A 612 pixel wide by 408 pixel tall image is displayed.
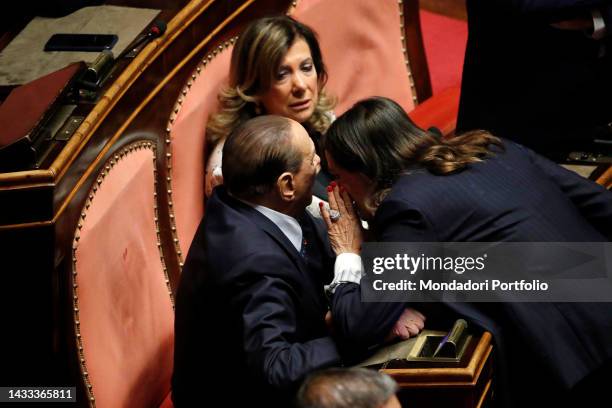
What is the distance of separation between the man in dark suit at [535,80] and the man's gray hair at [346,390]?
55.8 inches

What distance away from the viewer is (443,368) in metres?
2.16

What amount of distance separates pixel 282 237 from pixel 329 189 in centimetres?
28

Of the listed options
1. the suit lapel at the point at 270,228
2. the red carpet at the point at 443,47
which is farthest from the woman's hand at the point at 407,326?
the red carpet at the point at 443,47

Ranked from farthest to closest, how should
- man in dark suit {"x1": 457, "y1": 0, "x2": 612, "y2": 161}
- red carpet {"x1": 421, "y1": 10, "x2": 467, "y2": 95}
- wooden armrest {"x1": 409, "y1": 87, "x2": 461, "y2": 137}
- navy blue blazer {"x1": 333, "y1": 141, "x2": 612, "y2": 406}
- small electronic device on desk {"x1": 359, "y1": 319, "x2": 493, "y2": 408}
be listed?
red carpet {"x1": 421, "y1": 10, "x2": 467, "y2": 95} < wooden armrest {"x1": 409, "y1": 87, "x2": 461, "y2": 137} < man in dark suit {"x1": 457, "y1": 0, "x2": 612, "y2": 161} < navy blue blazer {"x1": 333, "y1": 141, "x2": 612, "y2": 406} < small electronic device on desk {"x1": 359, "y1": 319, "x2": 493, "y2": 408}

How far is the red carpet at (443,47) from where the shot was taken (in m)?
4.55

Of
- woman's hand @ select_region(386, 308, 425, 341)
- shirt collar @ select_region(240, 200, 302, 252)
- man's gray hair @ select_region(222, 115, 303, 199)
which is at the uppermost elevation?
man's gray hair @ select_region(222, 115, 303, 199)

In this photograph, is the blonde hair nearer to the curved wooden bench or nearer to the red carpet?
the curved wooden bench

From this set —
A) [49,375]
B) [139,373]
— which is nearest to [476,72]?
[139,373]

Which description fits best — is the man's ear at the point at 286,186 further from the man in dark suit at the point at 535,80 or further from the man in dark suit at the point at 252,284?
the man in dark suit at the point at 535,80

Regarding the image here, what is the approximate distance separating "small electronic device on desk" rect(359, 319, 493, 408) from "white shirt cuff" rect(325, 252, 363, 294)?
0.23m

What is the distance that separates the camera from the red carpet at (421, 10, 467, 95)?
4.55 m

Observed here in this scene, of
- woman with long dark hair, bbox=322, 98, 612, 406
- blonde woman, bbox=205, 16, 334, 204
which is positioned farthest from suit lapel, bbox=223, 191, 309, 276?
blonde woman, bbox=205, 16, 334, 204

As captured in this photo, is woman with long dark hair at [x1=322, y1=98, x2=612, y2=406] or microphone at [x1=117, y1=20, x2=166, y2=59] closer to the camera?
woman with long dark hair at [x1=322, y1=98, x2=612, y2=406]

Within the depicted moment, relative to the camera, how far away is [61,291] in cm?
232
